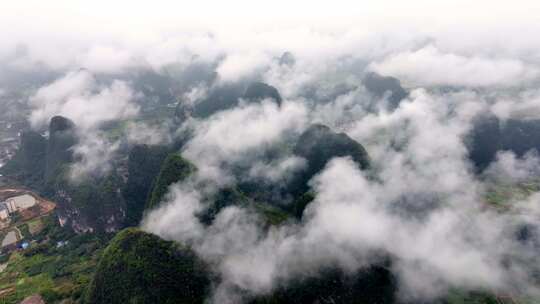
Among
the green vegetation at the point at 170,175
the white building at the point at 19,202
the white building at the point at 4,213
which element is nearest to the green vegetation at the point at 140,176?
the green vegetation at the point at 170,175

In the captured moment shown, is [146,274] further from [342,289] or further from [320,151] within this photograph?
[320,151]

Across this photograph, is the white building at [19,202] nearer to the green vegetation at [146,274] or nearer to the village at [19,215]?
the village at [19,215]

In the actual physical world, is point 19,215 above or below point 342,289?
below

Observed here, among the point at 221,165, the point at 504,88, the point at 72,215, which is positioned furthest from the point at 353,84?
the point at 72,215

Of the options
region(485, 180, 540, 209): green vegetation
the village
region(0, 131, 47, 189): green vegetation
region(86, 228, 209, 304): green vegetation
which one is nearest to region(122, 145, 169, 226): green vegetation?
the village

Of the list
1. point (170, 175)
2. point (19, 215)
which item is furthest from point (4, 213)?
point (170, 175)

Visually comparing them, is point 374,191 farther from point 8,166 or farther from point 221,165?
point 8,166
